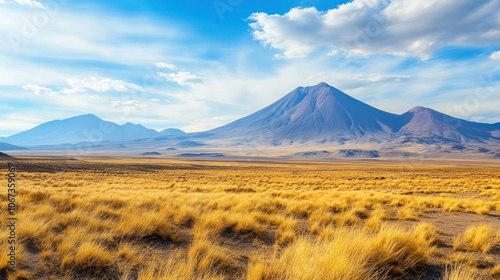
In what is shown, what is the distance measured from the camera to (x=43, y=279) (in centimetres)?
451

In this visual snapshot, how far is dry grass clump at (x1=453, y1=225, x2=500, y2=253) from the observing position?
22.6 ft

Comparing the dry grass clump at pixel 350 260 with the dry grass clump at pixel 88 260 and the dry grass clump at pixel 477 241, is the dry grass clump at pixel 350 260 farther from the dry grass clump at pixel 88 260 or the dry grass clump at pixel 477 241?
the dry grass clump at pixel 88 260

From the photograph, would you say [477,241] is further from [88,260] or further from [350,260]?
[88,260]

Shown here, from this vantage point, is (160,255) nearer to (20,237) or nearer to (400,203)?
(20,237)

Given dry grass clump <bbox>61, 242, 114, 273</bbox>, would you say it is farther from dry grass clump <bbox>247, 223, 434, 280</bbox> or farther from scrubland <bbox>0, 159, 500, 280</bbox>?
dry grass clump <bbox>247, 223, 434, 280</bbox>

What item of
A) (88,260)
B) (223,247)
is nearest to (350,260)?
(223,247)

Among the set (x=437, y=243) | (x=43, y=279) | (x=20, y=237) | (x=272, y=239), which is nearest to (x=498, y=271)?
(x=437, y=243)

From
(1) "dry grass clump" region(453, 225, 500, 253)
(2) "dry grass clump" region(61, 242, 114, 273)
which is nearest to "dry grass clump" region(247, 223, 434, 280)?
(1) "dry grass clump" region(453, 225, 500, 253)

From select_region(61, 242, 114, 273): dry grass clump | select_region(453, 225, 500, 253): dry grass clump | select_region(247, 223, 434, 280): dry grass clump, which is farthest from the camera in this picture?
select_region(453, 225, 500, 253): dry grass clump

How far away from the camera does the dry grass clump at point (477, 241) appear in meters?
6.88

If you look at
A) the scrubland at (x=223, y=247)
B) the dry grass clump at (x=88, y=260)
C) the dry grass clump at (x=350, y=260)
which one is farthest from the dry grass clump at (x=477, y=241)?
the dry grass clump at (x=88, y=260)

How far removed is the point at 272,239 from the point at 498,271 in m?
4.07

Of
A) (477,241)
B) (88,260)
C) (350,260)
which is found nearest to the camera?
(350,260)

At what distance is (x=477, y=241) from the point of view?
698cm
